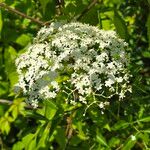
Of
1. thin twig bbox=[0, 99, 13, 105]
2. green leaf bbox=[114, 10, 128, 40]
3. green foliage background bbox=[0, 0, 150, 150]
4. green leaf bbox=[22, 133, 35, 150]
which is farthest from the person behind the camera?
thin twig bbox=[0, 99, 13, 105]

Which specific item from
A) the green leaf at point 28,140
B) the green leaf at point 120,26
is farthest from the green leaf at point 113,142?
the green leaf at point 120,26

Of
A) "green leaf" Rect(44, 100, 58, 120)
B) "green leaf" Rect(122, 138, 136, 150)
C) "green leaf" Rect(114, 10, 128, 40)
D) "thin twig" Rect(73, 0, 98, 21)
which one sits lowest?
"green leaf" Rect(122, 138, 136, 150)

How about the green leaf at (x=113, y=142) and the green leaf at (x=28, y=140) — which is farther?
the green leaf at (x=28, y=140)

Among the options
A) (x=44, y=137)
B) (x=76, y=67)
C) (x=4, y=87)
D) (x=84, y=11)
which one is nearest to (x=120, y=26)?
(x=84, y=11)

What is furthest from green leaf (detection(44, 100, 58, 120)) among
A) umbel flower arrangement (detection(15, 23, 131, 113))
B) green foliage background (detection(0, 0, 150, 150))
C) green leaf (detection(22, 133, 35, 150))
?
green leaf (detection(22, 133, 35, 150))

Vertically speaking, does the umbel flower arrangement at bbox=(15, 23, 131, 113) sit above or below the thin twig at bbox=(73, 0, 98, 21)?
below

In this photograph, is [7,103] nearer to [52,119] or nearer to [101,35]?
[52,119]

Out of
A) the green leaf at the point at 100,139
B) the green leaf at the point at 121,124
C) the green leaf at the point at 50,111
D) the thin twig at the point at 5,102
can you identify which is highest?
the thin twig at the point at 5,102

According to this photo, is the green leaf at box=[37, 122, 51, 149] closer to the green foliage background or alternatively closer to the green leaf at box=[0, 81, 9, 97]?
the green foliage background

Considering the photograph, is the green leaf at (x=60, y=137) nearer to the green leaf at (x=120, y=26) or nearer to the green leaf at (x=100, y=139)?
the green leaf at (x=100, y=139)
